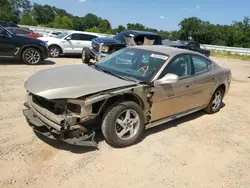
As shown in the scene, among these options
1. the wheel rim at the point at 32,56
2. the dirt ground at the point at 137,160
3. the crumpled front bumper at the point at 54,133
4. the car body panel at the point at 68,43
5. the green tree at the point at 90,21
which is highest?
the green tree at the point at 90,21

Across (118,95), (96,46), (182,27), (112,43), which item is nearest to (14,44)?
(96,46)

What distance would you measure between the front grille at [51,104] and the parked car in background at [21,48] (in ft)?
20.8

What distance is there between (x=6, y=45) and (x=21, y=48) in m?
0.54

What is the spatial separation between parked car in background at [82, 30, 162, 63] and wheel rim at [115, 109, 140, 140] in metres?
6.41

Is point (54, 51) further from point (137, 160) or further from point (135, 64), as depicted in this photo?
point (137, 160)

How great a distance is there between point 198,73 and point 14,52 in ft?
23.4

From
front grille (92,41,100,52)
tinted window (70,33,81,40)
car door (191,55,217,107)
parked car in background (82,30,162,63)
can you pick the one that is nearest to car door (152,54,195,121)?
car door (191,55,217,107)

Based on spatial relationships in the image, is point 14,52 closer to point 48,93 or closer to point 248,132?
point 48,93

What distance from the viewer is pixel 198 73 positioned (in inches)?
212

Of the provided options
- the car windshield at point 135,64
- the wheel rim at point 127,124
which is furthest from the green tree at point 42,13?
the wheel rim at point 127,124

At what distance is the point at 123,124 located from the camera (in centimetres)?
415

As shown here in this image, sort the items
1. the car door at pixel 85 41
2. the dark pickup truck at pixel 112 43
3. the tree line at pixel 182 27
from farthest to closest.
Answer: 1. the tree line at pixel 182 27
2. the car door at pixel 85 41
3. the dark pickup truck at pixel 112 43

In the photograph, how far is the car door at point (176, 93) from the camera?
455cm

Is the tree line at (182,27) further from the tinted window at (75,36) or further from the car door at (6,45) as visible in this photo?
the car door at (6,45)
